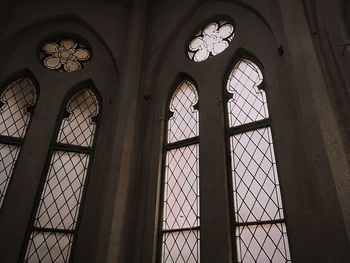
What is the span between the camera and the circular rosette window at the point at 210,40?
21.1ft

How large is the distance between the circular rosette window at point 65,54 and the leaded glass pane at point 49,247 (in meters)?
3.39

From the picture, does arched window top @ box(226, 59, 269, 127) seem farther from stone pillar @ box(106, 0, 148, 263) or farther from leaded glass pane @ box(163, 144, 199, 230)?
stone pillar @ box(106, 0, 148, 263)

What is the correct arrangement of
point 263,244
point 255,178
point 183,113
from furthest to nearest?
1. point 183,113
2. point 255,178
3. point 263,244

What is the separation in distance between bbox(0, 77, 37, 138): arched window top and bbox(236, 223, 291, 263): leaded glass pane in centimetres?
427

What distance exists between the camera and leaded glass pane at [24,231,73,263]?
516 centimetres

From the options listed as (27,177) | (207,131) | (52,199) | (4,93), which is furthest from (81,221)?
(4,93)

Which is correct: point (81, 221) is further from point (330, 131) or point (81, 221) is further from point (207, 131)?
point (330, 131)

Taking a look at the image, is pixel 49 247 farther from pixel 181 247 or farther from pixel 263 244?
pixel 263 244

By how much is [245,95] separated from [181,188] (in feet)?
6.06

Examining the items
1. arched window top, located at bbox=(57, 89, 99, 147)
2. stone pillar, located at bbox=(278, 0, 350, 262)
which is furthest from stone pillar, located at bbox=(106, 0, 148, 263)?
stone pillar, located at bbox=(278, 0, 350, 262)

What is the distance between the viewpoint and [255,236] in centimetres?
434

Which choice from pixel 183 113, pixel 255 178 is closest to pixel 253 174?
pixel 255 178

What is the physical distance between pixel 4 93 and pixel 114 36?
2.56 m

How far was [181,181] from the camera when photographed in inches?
211
